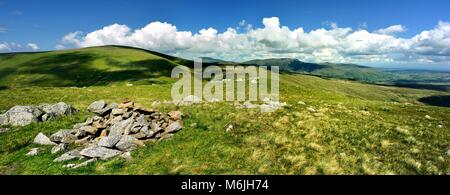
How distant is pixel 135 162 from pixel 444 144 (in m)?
20.7

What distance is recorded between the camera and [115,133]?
23.7 meters

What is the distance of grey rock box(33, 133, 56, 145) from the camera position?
23.4 metres

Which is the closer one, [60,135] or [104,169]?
[104,169]

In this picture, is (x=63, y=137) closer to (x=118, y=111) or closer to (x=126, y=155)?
(x=118, y=111)

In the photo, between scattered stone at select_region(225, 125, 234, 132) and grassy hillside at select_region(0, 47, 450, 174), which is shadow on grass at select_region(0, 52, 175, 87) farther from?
scattered stone at select_region(225, 125, 234, 132)

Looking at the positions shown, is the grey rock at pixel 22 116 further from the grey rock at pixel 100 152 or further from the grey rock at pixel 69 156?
the grey rock at pixel 100 152

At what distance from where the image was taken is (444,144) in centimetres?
2111

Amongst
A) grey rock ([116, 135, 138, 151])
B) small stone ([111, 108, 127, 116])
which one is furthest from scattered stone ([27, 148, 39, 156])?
small stone ([111, 108, 127, 116])

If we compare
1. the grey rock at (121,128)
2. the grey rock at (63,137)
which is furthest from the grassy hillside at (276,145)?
the grey rock at (121,128)

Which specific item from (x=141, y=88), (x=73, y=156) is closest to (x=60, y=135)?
(x=73, y=156)

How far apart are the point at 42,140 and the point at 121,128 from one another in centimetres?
597

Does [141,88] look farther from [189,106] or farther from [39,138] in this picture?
[39,138]

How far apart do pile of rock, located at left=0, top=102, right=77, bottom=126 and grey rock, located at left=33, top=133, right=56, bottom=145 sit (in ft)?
15.9
